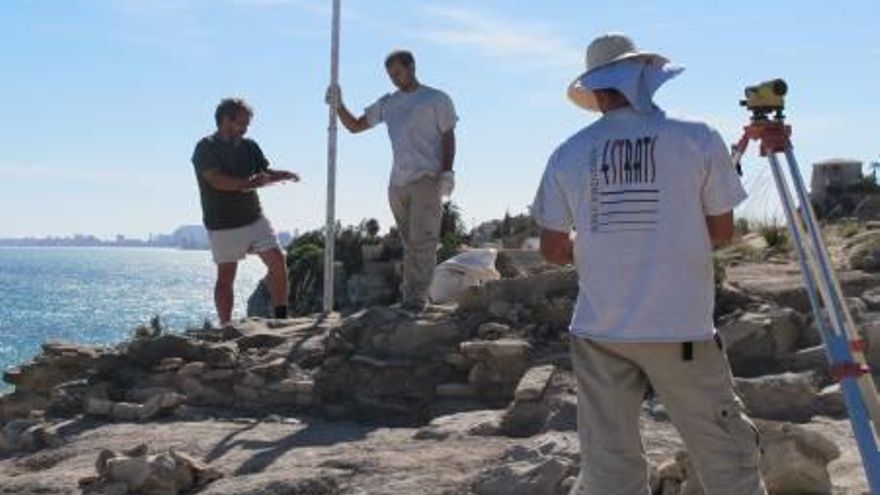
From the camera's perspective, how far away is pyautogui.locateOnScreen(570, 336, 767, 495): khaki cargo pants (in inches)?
176

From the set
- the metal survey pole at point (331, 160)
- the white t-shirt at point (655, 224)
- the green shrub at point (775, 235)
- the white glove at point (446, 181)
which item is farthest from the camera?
the green shrub at point (775, 235)

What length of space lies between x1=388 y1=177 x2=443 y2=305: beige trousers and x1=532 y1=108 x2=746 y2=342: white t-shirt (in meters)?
5.21

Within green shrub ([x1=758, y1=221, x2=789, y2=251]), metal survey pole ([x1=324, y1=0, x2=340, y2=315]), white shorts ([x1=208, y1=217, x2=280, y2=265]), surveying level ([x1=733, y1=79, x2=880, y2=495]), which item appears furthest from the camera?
green shrub ([x1=758, y1=221, x2=789, y2=251])

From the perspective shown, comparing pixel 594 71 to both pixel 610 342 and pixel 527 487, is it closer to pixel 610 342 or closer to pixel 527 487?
pixel 610 342

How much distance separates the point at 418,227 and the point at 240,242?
1377mm

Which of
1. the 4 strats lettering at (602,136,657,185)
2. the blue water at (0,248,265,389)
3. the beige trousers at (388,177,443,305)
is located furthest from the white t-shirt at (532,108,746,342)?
the blue water at (0,248,265,389)

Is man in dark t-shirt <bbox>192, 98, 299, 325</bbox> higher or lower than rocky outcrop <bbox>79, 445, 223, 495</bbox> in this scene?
higher

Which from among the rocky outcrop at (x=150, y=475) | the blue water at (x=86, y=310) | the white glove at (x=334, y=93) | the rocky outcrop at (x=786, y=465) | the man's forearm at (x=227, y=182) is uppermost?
the white glove at (x=334, y=93)

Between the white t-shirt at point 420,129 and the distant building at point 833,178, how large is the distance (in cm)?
1867

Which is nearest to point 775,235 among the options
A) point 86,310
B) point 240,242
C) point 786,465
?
point 240,242

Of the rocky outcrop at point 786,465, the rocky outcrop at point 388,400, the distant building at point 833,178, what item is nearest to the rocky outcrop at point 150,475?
the rocky outcrop at point 388,400

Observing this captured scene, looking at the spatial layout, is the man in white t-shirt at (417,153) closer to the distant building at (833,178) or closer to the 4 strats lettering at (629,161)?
the 4 strats lettering at (629,161)

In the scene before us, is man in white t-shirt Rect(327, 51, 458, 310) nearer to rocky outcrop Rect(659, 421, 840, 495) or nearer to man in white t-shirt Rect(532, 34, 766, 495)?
rocky outcrop Rect(659, 421, 840, 495)

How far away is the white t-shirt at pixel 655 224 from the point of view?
14.9ft
